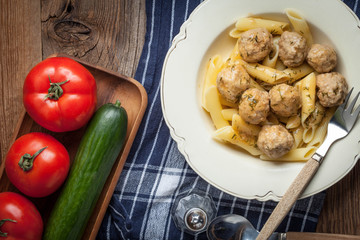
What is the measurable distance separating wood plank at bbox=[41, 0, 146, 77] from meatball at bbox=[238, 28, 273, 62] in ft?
2.21

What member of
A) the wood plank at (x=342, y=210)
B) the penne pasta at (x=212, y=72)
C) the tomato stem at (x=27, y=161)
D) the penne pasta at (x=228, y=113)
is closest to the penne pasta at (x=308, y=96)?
the penne pasta at (x=228, y=113)

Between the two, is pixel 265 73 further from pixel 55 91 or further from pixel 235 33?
pixel 55 91

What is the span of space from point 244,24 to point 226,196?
3.22ft

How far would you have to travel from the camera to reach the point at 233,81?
6.26 feet

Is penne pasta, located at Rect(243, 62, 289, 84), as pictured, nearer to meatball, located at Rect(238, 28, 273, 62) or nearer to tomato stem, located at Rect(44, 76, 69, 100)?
Result: meatball, located at Rect(238, 28, 273, 62)

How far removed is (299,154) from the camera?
6.51 ft

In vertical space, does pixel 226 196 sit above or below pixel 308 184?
below

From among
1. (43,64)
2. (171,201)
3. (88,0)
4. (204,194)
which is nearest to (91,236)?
(171,201)

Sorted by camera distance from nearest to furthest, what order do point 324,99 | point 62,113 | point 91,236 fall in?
point 324,99 → point 62,113 → point 91,236

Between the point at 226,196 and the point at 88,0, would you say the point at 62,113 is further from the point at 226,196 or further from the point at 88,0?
the point at 226,196

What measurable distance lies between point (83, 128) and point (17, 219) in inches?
24.1

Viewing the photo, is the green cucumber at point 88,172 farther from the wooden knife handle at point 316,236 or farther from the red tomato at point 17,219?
the wooden knife handle at point 316,236

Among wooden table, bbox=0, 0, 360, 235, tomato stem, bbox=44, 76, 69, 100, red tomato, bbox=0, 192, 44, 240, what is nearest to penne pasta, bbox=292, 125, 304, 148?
wooden table, bbox=0, 0, 360, 235

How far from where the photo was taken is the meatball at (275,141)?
189cm
